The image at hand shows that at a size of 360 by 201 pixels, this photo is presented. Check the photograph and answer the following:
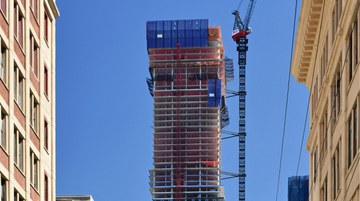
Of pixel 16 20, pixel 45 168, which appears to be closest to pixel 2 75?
pixel 16 20

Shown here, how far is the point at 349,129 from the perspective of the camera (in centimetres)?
4412

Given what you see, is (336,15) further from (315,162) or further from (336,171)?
(315,162)

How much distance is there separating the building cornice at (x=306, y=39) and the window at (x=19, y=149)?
15738 millimetres

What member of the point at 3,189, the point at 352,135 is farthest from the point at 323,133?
the point at 3,189

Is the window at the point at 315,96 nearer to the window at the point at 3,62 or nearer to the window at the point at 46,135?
the window at the point at 46,135

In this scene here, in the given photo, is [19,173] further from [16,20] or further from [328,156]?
[328,156]

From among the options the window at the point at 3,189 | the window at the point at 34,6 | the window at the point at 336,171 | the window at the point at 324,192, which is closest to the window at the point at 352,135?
the window at the point at 336,171

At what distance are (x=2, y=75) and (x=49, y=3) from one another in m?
13.1

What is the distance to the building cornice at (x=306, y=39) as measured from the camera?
2210 inches

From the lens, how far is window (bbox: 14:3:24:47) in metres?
50.6

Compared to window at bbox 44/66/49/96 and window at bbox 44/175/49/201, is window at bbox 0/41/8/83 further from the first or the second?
window at bbox 44/175/49/201

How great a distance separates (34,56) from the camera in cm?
5569

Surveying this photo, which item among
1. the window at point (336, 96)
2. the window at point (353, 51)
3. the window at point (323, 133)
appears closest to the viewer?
the window at point (353, 51)

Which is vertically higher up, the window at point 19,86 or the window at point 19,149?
the window at point 19,86
